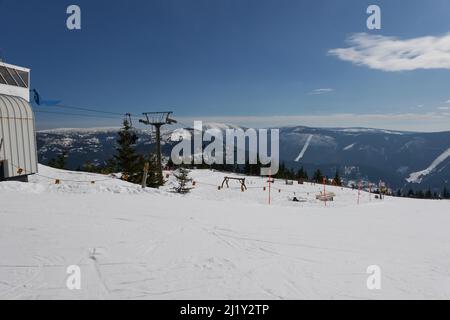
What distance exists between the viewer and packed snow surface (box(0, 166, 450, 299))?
506cm

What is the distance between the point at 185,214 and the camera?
440 inches

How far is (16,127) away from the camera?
19.2 metres

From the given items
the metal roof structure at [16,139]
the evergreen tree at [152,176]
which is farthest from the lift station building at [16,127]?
the evergreen tree at [152,176]

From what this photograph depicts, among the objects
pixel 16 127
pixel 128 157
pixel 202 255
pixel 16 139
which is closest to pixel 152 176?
pixel 128 157

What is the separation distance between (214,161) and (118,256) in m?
101

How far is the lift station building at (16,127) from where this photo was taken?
59.8 feet

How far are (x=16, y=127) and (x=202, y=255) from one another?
677 inches

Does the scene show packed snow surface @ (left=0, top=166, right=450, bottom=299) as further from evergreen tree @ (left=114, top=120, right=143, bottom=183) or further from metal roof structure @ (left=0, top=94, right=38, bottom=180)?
evergreen tree @ (left=114, top=120, right=143, bottom=183)

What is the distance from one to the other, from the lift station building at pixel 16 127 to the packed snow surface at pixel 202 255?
787 cm

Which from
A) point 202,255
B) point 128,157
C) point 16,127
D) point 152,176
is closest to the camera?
point 202,255

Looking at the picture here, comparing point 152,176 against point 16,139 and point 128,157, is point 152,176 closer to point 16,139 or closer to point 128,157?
point 128,157

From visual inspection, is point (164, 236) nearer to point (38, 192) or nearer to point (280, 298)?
point (280, 298)

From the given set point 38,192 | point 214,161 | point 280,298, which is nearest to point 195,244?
point 280,298

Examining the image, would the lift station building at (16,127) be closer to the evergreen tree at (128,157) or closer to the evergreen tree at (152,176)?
the evergreen tree at (152,176)
